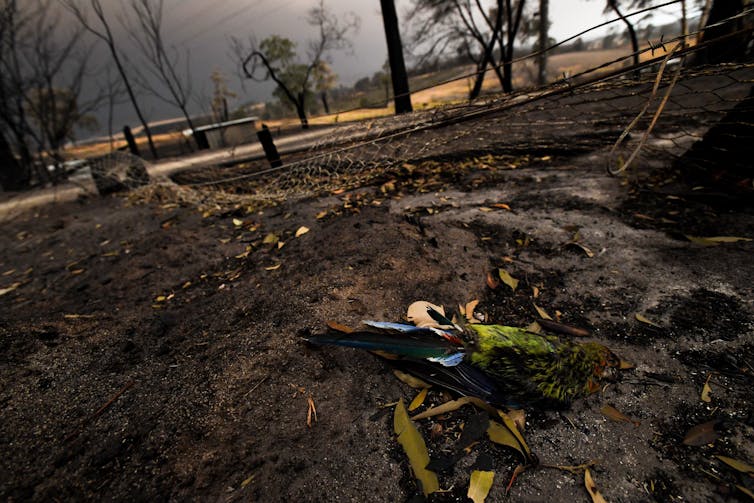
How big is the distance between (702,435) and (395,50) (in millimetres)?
7934

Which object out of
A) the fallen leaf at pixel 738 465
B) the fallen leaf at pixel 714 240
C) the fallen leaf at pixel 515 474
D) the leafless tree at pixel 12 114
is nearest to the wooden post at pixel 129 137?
the leafless tree at pixel 12 114

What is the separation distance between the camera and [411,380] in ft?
4.10

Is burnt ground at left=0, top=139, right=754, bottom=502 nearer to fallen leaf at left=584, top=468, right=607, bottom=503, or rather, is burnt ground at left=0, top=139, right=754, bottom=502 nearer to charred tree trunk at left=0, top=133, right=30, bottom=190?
fallen leaf at left=584, top=468, right=607, bottom=503

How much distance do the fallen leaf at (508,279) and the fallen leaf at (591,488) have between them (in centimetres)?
91

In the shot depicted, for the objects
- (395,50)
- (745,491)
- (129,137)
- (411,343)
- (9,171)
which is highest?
(395,50)

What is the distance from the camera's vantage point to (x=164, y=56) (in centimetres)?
1100

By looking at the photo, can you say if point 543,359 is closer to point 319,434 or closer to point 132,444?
point 319,434

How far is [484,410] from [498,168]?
2884 millimetres

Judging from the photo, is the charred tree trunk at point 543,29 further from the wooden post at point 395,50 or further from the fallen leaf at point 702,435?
the fallen leaf at point 702,435

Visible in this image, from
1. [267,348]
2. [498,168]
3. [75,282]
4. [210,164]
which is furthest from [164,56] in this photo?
[267,348]

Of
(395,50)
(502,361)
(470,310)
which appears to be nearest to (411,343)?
(502,361)

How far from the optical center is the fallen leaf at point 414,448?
0.96 meters

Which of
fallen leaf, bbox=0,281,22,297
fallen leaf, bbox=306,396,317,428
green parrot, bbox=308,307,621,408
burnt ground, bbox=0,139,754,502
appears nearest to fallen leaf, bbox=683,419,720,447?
burnt ground, bbox=0,139,754,502

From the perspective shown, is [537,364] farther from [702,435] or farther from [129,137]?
[129,137]
